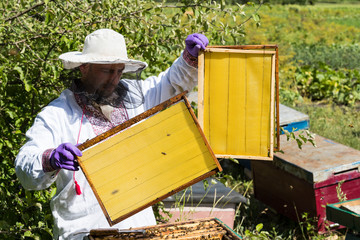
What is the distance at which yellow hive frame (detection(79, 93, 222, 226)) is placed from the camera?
6.06ft

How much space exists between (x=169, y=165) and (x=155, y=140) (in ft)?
0.38

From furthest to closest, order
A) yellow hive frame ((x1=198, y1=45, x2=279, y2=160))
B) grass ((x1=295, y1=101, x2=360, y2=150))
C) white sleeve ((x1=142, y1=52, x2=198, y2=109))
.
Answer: grass ((x1=295, y1=101, x2=360, y2=150))
white sleeve ((x1=142, y1=52, x2=198, y2=109))
yellow hive frame ((x1=198, y1=45, x2=279, y2=160))

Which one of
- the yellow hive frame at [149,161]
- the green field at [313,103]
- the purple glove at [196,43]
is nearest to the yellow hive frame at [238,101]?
the purple glove at [196,43]

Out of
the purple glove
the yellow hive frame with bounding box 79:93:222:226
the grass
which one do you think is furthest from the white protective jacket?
the grass

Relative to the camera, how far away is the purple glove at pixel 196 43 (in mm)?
2086

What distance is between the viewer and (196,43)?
2.10m

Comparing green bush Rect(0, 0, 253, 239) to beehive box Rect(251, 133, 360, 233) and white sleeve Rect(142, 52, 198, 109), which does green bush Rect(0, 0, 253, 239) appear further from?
beehive box Rect(251, 133, 360, 233)

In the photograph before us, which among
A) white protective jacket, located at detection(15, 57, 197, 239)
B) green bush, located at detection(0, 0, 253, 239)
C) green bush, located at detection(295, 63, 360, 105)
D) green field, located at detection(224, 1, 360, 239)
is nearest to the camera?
white protective jacket, located at detection(15, 57, 197, 239)

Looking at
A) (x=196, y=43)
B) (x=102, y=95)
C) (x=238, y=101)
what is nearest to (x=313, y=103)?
(x=238, y=101)

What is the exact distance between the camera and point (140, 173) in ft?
6.21

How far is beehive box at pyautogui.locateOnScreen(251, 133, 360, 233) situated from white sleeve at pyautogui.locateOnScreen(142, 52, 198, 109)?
153 cm

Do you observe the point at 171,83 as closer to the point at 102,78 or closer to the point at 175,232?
the point at 102,78

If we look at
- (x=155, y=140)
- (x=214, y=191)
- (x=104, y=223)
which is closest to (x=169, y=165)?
(x=155, y=140)

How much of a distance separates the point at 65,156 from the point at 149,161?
0.34 metres
